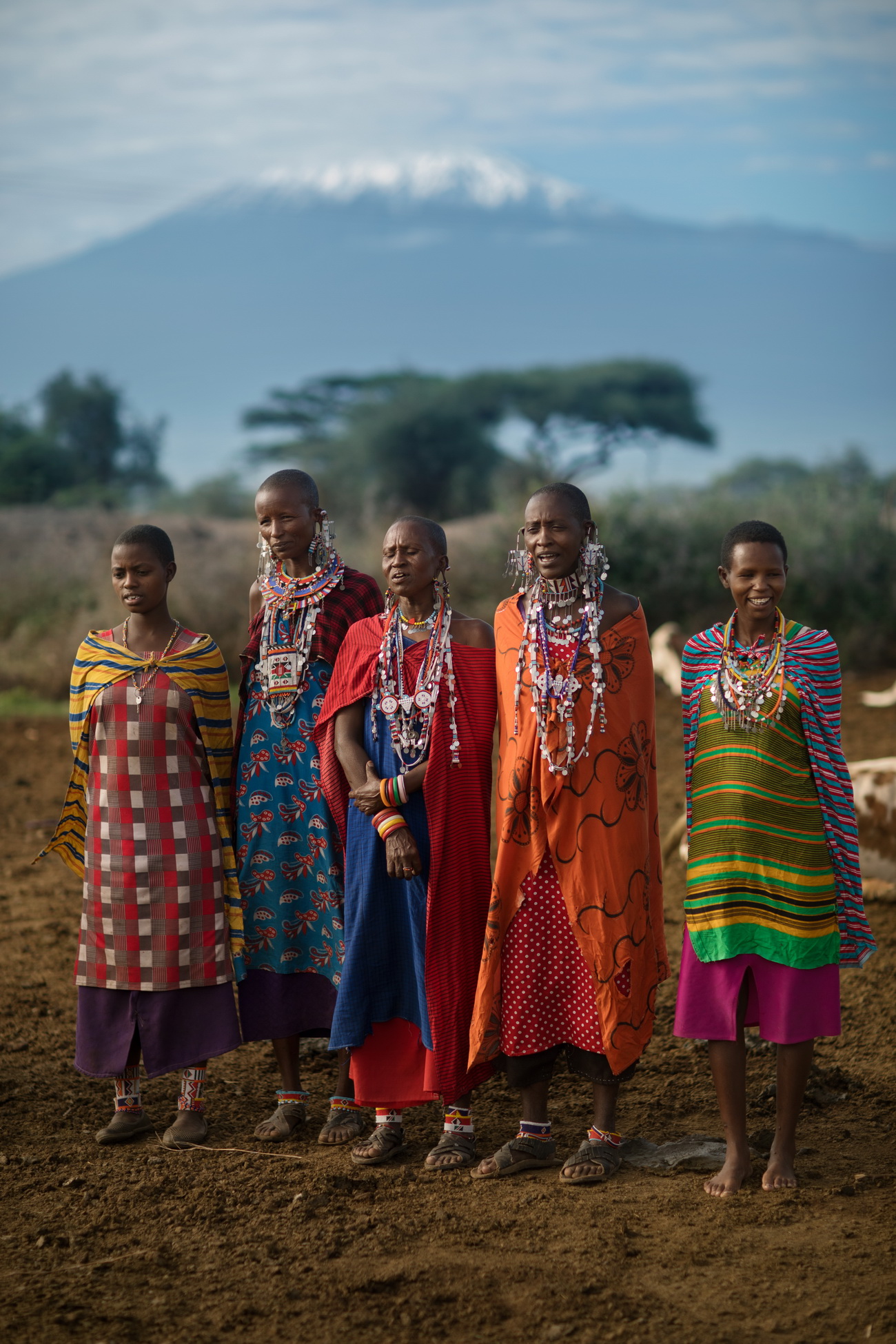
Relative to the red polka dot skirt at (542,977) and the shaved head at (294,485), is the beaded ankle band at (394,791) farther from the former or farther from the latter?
the shaved head at (294,485)

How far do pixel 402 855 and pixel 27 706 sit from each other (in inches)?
406

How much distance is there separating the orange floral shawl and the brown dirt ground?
486mm

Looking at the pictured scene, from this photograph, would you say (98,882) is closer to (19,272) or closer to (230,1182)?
(230,1182)

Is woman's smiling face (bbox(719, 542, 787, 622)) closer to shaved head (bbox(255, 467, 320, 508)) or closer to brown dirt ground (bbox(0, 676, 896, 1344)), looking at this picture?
shaved head (bbox(255, 467, 320, 508))

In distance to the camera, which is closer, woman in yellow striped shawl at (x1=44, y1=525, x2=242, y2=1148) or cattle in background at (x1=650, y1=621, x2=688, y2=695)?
woman in yellow striped shawl at (x1=44, y1=525, x2=242, y2=1148)

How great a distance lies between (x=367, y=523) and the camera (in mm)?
19328

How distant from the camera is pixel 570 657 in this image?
3.95 metres

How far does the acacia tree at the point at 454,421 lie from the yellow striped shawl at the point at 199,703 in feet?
74.8

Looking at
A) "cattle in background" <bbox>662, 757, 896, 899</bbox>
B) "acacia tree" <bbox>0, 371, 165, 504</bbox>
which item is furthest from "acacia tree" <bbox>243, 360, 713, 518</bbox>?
"cattle in background" <bbox>662, 757, 896, 899</bbox>

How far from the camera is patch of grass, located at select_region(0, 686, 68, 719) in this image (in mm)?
13148

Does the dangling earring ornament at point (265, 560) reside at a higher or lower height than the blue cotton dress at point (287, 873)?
higher

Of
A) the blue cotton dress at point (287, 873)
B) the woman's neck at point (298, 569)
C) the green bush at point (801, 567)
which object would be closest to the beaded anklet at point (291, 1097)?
the blue cotton dress at point (287, 873)

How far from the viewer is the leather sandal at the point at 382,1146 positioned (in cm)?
405

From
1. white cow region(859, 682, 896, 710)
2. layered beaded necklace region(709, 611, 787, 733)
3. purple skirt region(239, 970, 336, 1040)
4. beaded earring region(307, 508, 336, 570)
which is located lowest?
purple skirt region(239, 970, 336, 1040)
